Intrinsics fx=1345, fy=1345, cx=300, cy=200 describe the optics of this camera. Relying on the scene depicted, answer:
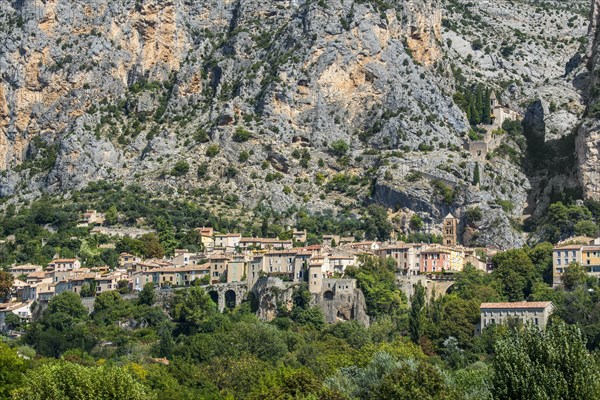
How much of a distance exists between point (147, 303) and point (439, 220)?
33.8 m

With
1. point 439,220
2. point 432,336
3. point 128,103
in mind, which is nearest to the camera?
point 432,336

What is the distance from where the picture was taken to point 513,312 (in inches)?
4013

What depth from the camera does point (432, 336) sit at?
10025 centimetres

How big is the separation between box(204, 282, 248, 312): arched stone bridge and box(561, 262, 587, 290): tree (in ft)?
85.6

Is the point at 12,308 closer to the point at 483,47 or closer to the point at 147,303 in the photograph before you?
the point at 147,303

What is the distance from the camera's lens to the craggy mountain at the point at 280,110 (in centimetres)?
13712

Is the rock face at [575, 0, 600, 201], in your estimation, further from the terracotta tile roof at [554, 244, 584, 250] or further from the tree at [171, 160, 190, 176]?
the tree at [171, 160, 190, 176]

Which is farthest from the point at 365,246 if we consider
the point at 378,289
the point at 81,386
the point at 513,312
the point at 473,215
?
the point at 81,386

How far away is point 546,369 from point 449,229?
252 feet

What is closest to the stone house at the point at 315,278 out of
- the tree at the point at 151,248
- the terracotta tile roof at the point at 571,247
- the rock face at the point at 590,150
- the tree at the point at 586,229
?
the terracotta tile roof at the point at 571,247

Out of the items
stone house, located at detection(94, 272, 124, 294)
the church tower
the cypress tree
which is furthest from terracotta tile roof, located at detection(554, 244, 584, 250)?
stone house, located at detection(94, 272, 124, 294)

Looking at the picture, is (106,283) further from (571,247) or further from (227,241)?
(571,247)

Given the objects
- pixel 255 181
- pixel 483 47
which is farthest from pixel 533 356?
pixel 483 47

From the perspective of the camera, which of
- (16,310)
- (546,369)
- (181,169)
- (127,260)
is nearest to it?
(546,369)
